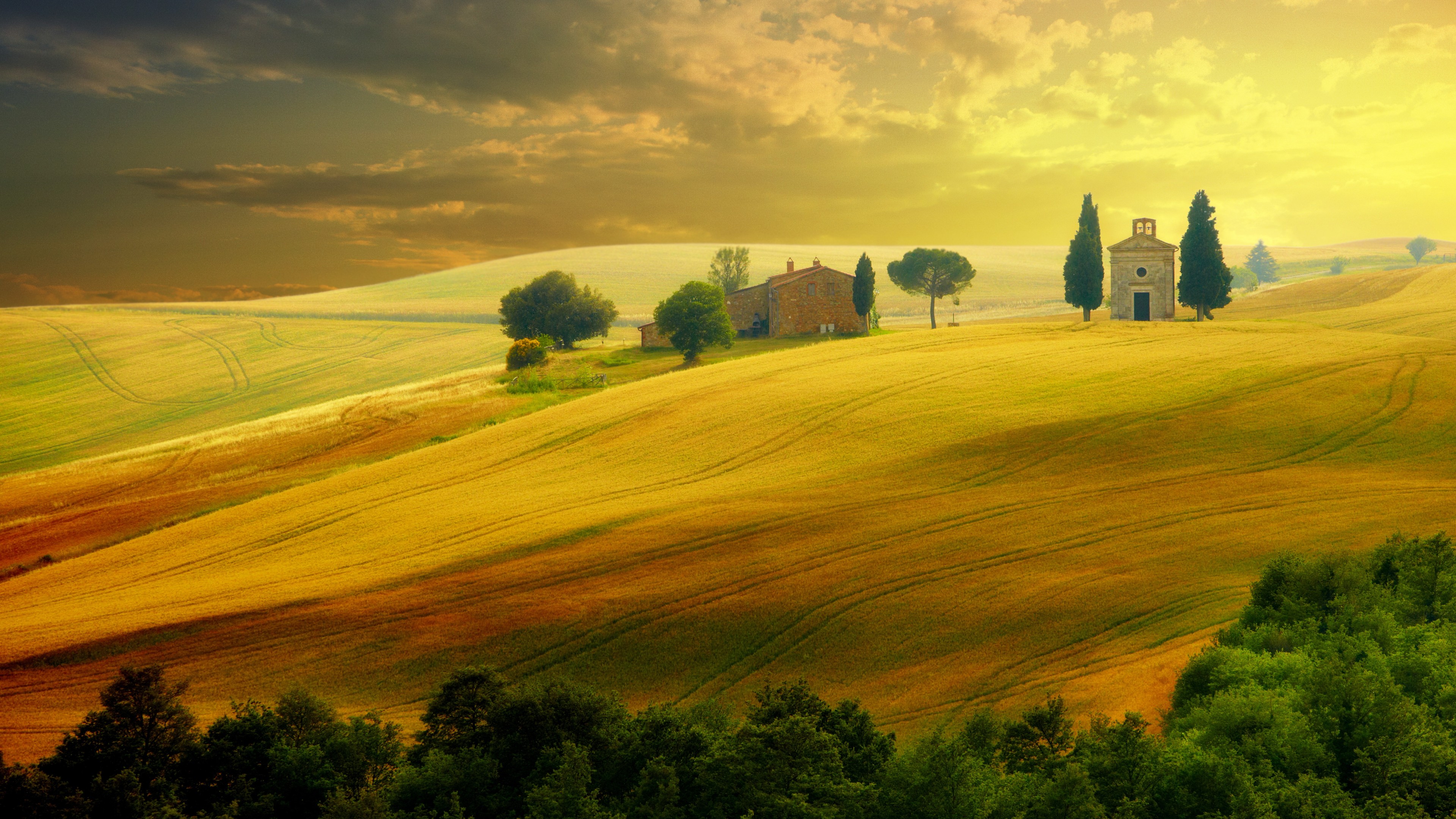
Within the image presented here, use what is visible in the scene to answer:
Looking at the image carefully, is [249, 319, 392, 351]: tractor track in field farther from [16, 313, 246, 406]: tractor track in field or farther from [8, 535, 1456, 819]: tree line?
[8, 535, 1456, 819]: tree line

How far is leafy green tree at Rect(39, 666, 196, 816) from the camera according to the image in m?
13.8

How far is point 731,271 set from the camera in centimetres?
13338

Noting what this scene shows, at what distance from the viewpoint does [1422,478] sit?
31391 mm

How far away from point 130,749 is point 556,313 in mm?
81333

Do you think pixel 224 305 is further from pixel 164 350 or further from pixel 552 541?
pixel 552 541

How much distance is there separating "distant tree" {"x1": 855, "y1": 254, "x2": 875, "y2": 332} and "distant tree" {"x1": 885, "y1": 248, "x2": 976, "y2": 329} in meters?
12.9

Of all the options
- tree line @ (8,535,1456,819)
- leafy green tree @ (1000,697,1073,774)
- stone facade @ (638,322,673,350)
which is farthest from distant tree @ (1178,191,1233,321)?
leafy green tree @ (1000,697,1073,774)

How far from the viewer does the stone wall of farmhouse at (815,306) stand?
3541 inches

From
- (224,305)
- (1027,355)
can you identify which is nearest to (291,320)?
(224,305)

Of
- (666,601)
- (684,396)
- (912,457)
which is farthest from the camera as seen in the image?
(684,396)

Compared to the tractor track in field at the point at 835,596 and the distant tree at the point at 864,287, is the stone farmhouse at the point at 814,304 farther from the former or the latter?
the tractor track in field at the point at 835,596

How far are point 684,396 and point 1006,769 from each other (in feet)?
119

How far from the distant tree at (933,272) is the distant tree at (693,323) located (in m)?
30.3

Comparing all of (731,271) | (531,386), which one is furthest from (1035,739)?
(731,271)
